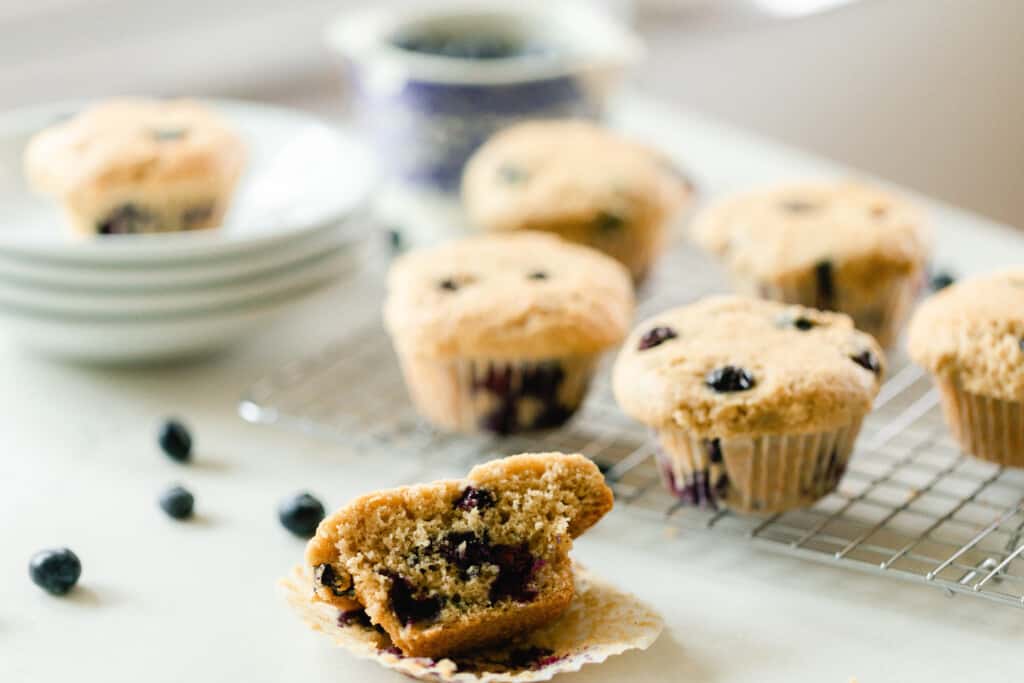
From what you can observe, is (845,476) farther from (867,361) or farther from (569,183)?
(569,183)

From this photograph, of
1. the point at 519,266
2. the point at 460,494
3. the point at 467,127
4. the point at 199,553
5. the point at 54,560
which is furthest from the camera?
the point at 467,127

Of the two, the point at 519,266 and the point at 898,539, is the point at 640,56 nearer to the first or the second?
the point at 519,266

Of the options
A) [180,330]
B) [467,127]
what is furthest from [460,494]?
[467,127]

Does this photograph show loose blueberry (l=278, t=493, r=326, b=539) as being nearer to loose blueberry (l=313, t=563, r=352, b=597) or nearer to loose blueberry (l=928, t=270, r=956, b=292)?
loose blueberry (l=313, t=563, r=352, b=597)

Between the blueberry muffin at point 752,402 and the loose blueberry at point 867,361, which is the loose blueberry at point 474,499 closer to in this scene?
the blueberry muffin at point 752,402

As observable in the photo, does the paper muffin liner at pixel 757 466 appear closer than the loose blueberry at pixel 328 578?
No

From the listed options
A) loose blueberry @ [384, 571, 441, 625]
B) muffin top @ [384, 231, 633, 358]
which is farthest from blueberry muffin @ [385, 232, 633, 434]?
loose blueberry @ [384, 571, 441, 625]

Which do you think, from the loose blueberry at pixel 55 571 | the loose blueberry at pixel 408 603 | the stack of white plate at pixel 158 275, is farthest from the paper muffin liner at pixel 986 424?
the loose blueberry at pixel 55 571
